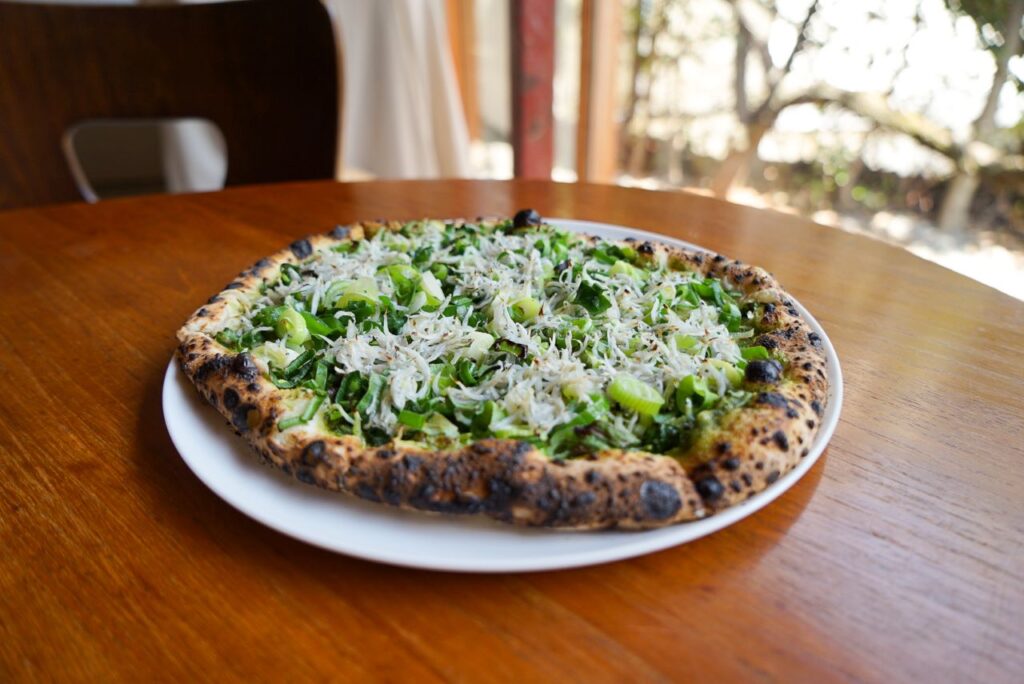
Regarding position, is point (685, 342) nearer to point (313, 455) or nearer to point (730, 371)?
point (730, 371)

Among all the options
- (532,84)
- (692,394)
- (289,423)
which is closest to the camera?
(289,423)

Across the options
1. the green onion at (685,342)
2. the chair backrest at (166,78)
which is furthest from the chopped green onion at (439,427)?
the chair backrest at (166,78)

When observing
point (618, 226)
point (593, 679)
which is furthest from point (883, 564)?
point (618, 226)

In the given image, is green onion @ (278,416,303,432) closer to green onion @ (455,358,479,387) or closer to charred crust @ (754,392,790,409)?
green onion @ (455,358,479,387)

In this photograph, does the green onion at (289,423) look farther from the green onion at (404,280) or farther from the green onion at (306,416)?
the green onion at (404,280)

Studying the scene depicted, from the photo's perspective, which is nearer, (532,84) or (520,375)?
(520,375)

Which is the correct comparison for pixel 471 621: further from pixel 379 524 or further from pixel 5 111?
pixel 5 111

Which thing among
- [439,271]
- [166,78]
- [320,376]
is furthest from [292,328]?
[166,78]
